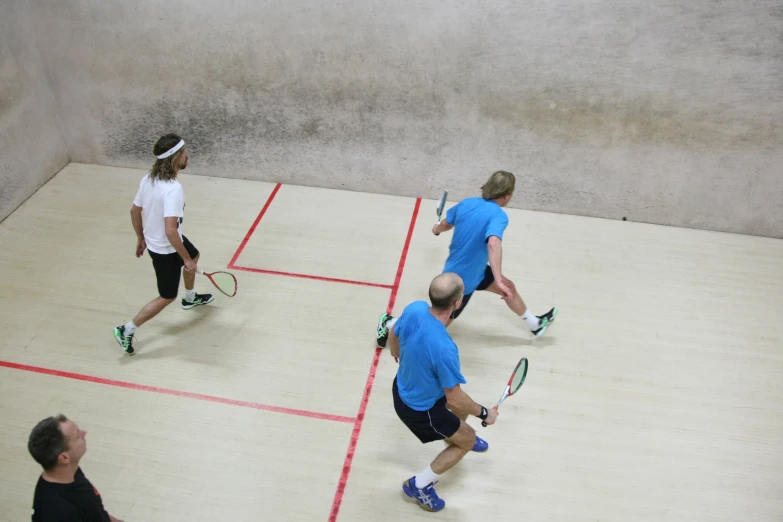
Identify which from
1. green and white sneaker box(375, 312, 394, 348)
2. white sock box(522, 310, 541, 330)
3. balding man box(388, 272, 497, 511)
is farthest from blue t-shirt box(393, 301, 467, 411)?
white sock box(522, 310, 541, 330)

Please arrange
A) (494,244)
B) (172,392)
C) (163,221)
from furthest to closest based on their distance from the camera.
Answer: (172,392), (163,221), (494,244)

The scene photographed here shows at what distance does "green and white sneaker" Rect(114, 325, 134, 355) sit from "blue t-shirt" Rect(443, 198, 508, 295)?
6.60 ft

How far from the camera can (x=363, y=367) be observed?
395 cm

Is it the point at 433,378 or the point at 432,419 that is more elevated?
the point at 433,378

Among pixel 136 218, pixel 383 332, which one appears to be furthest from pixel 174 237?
pixel 383 332

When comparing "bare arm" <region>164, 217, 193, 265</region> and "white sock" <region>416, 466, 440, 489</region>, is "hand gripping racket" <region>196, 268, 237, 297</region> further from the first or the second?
"white sock" <region>416, 466, 440, 489</region>

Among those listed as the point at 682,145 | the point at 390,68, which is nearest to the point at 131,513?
the point at 390,68

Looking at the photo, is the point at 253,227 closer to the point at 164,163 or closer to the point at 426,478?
the point at 164,163

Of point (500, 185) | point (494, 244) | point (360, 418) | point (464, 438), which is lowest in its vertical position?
point (360, 418)

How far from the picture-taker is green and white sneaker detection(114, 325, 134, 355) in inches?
155

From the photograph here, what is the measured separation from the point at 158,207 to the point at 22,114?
2504 millimetres

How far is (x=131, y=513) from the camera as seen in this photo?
3.15m

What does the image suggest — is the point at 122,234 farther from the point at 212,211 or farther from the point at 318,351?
the point at 318,351

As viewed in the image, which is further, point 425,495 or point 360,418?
point 360,418
